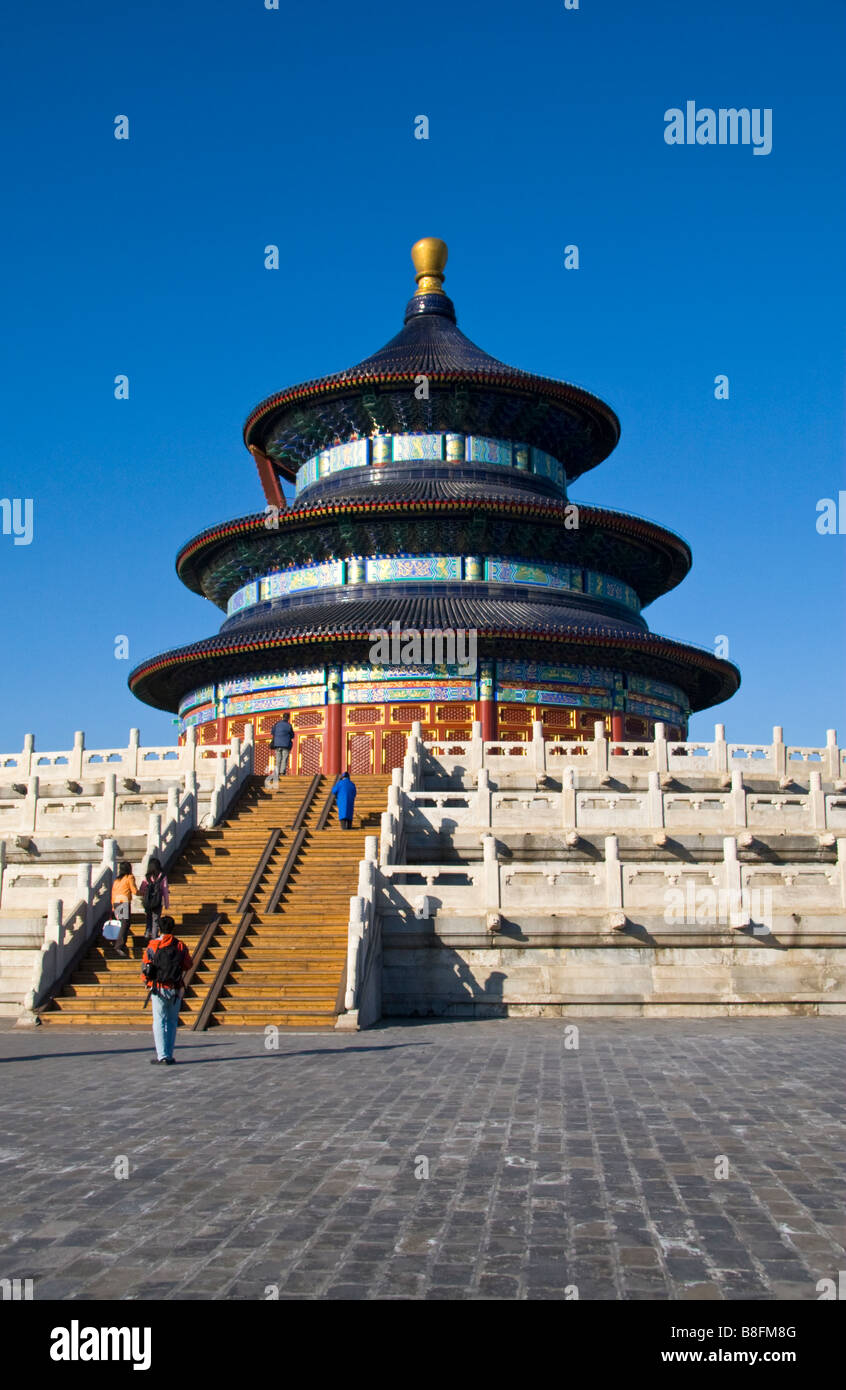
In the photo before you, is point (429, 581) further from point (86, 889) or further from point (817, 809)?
point (86, 889)

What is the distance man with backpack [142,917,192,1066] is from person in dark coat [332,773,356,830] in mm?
8633

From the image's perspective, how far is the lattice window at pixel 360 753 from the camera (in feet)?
118

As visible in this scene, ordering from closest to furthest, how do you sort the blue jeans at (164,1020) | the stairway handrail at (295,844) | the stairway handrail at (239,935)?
1. the blue jeans at (164,1020)
2. the stairway handrail at (239,935)
3. the stairway handrail at (295,844)

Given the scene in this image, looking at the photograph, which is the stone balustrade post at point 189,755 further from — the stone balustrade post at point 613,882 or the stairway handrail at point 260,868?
the stone balustrade post at point 613,882

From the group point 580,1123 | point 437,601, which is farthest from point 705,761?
point 580,1123

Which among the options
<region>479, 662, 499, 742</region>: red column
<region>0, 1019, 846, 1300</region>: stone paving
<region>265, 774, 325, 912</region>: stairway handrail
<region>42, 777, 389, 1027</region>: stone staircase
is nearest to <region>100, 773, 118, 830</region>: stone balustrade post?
<region>42, 777, 389, 1027</region>: stone staircase

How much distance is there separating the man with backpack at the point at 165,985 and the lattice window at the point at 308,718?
79.5 ft

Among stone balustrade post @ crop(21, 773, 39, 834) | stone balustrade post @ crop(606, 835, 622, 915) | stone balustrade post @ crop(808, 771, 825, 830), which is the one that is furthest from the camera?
stone balustrade post @ crop(21, 773, 39, 834)

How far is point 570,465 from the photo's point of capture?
158 feet

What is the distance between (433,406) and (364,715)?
42.1 feet

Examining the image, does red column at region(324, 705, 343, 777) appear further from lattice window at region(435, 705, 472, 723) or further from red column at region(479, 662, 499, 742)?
red column at region(479, 662, 499, 742)

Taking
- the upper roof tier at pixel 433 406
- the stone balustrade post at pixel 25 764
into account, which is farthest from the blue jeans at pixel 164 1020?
the upper roof tier at pixel 433 406

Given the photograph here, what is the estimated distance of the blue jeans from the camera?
12.2 meters

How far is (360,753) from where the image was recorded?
1422 inches
